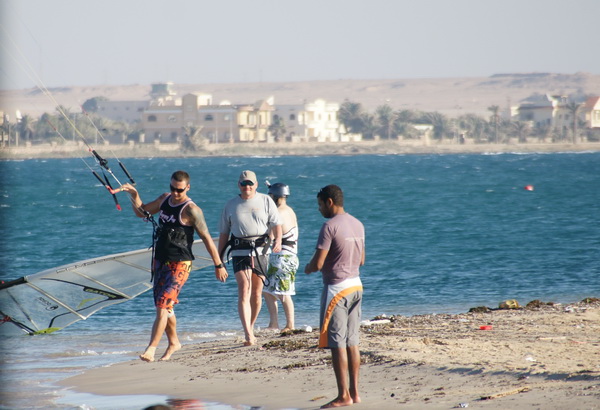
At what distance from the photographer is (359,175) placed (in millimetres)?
91188

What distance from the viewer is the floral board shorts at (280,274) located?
10.5 m

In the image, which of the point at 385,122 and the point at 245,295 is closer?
the point at 245,295

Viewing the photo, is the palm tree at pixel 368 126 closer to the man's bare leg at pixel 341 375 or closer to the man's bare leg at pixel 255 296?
the man's bare leg at pixel 255 296

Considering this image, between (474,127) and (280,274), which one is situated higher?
(474,127)

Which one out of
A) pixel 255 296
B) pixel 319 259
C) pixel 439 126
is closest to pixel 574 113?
pixel 439 126

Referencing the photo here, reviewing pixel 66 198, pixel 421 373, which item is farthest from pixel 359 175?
pixel 421 373

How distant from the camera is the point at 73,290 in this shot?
418 inches

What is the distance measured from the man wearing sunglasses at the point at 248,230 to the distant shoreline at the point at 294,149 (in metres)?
134

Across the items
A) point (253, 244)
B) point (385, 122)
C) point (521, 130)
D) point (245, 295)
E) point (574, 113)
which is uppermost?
point (574, 113)

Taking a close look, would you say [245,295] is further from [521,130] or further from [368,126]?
[521,130]

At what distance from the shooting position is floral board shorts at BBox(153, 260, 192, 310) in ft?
27.9

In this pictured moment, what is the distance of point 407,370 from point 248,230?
2267 mm

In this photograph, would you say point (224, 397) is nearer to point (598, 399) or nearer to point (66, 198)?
point (598, 399)

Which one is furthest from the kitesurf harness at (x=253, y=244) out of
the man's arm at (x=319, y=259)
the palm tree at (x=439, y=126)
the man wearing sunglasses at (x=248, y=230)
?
the palm tree at (x=439, y=126)
